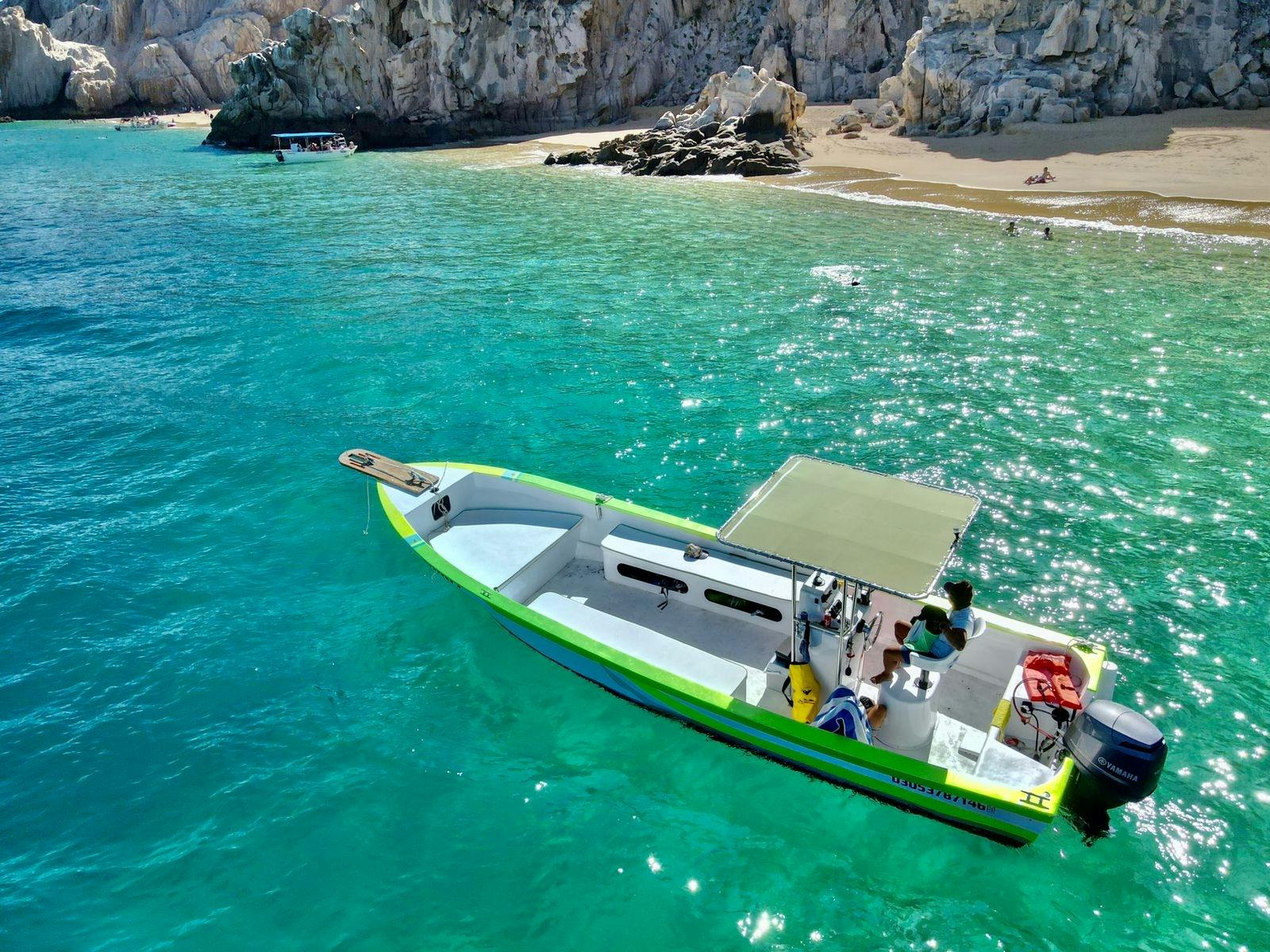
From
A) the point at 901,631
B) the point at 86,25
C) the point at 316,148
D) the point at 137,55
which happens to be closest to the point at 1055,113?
the point at 901,631

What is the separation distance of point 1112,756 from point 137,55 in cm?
14258

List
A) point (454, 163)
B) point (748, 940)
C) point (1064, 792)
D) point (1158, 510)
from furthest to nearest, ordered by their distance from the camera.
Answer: point (454, 163), point (1158, 510), point (1064, 792), point (748, 940)

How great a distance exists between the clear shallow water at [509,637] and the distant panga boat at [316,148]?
40.5 m

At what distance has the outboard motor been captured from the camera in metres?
8.45

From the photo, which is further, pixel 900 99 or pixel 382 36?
pixel 382 36

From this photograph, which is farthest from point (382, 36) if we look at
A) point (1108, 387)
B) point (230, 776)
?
point (230, 776)

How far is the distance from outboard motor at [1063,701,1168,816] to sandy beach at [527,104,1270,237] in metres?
34.3

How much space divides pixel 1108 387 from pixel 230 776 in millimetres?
21025

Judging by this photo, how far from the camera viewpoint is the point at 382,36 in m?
75.1

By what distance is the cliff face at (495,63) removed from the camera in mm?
69438

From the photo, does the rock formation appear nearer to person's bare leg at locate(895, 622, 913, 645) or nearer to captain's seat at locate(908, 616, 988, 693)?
person's bare leg at locate(895, 622, 913, 645)

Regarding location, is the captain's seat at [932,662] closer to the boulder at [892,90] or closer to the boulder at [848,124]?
the boulder at [848,124]

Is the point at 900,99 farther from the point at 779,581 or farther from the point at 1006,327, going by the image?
the point at 779,581

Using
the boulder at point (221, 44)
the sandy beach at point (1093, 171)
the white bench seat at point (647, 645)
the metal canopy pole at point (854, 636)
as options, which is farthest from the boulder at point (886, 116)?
the boulder at point (221, 44)
